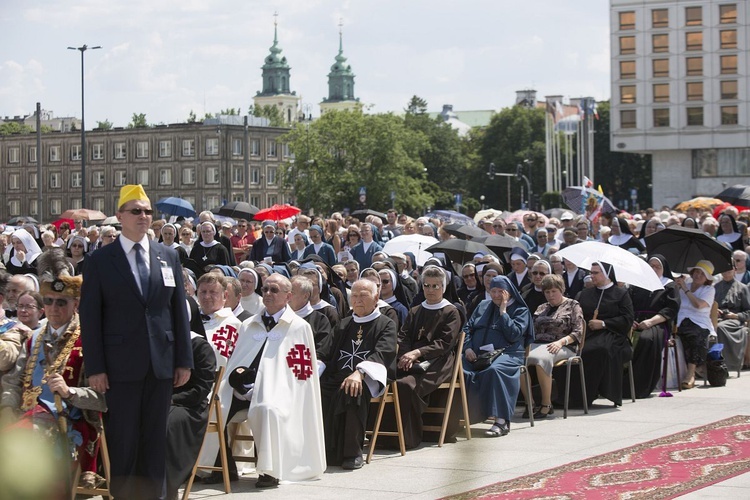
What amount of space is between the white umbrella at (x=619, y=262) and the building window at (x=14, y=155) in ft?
358

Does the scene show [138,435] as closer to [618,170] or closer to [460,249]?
[460,249]

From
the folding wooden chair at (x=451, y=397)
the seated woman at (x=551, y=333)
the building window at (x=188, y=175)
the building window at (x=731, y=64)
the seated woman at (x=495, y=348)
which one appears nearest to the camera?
the folding wooden chair at (x=451, y=397)

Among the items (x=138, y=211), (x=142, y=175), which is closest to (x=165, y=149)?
(x=142, y=175)

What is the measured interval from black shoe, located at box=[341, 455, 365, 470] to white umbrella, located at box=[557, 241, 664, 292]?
451 cm

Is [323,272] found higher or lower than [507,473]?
higher

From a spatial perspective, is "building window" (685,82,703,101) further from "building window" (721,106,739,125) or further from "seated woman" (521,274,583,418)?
"seated woman" (521,274,583,418)

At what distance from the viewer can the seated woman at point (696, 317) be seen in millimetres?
15617

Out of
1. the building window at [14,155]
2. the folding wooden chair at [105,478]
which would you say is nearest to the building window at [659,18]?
the building window at [14,155]

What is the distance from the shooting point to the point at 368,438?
1160 centimetres

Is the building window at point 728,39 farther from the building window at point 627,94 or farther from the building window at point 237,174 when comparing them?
the building window at point 237,174

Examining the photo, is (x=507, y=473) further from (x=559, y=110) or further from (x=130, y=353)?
(x=559, y=110)

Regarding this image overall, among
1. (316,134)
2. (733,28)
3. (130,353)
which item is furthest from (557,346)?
(316,134)

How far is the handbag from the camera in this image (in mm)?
12586

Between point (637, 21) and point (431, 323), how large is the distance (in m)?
84.8
